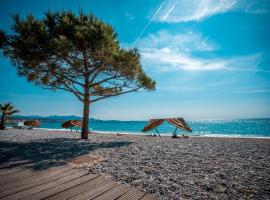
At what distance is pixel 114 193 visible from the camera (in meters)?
2.91

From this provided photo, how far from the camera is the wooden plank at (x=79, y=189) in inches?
104

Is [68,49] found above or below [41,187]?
above

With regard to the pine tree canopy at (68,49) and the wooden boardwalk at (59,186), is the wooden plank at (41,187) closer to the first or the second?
the wooden boardwalk at (59,186)

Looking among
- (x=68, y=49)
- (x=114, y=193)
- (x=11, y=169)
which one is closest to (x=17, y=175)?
(x=11, y=169)

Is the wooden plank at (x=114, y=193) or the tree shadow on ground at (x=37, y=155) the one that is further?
the tree shadow on ground at (x=37, y=155)

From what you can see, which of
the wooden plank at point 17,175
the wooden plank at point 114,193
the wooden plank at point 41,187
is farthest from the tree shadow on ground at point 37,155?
the wooden plank at point 114,193

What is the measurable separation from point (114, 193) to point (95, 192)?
34cm

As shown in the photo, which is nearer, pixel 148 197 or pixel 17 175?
pixel 148 197

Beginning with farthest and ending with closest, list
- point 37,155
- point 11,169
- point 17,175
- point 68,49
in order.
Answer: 1. point 68,49
2. point 37,155
3. point 11,169
4. point 17,175

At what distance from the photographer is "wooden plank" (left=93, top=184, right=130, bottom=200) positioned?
107 inches

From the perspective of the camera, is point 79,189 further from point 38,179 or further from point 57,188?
point 38,179

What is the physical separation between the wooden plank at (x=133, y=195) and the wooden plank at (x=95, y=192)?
15.3 inches

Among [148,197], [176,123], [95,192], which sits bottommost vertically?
[148,197]

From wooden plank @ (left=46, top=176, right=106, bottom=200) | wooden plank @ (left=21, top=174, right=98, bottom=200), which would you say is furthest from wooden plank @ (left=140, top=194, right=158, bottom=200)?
wooden plank @ (left=21, top=174, right=98, bottom=200)
